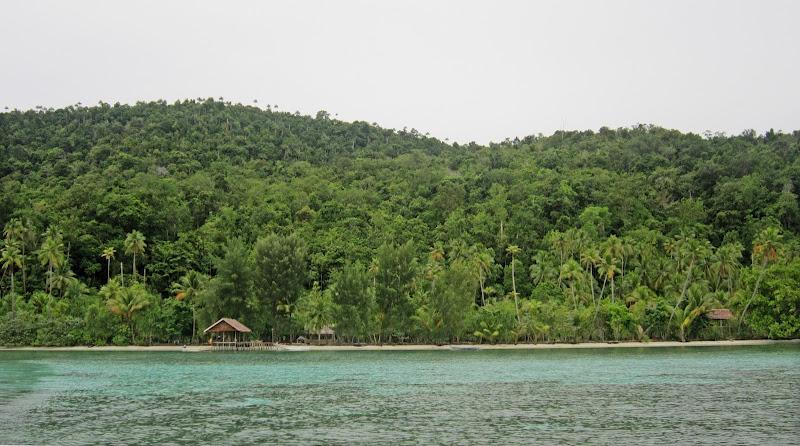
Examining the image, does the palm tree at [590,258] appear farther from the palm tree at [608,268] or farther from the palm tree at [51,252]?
the palm tree at [51,252]

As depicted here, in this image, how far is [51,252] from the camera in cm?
7881

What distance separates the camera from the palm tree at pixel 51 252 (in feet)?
259

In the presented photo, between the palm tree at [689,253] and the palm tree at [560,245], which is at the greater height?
the palm tree at [560,245]

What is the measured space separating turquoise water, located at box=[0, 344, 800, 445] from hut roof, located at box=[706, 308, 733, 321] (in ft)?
54.7

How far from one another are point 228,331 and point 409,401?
42.5m

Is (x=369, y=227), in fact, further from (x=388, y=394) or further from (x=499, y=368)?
(x=388, y=394)

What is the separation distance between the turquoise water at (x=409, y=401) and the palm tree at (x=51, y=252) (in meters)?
23.5

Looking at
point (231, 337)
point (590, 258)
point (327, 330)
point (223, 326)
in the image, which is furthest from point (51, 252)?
point (590, 258)

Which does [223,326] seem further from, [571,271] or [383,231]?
[571,271]

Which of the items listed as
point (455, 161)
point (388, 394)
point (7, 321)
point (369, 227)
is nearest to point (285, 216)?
point (369, 227)

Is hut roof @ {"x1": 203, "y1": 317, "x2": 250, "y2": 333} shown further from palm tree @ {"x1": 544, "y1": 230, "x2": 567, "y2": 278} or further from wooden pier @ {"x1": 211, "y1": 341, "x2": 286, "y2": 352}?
palm tree @ {"x1": 544, "y1": 230, "x2": 567, "y2": 278}

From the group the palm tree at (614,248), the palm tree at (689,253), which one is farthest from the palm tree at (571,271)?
the palm tree at (689,253)

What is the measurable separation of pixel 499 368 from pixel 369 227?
165 feet

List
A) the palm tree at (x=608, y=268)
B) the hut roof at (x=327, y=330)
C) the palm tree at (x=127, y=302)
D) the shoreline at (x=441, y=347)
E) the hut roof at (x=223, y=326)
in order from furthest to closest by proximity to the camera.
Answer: the palm tree at (x=608, y=268), the hut roof at (x=327, y=330), the palm tree at (x=127, y=302), the shoreline at (x=441, y=347), the hut roof at (x=223, y=326)
